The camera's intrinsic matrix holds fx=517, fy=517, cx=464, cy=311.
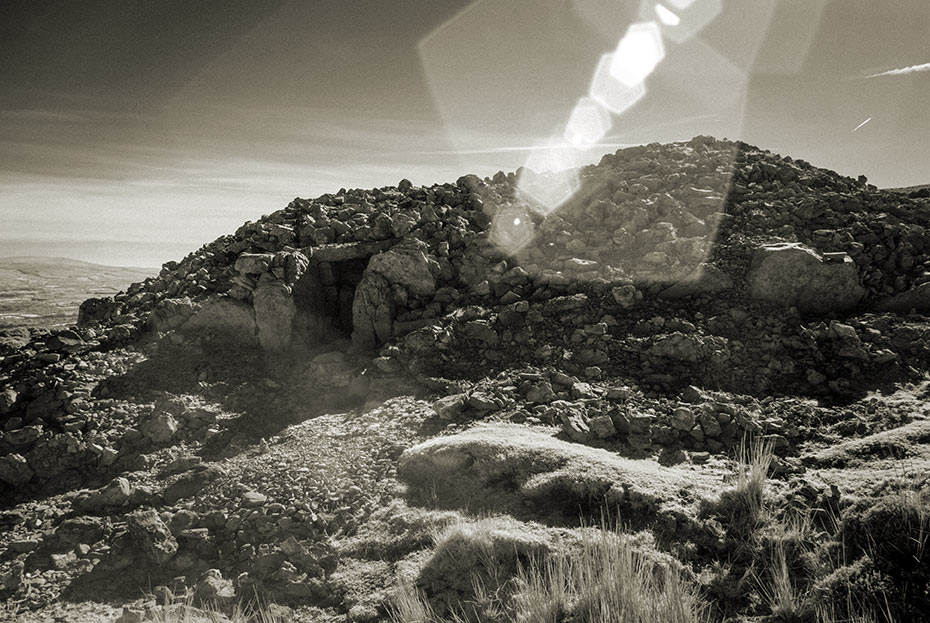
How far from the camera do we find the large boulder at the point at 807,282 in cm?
707

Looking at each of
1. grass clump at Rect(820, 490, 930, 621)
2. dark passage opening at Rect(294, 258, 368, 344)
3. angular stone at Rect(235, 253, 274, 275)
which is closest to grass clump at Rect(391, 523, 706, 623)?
grass clump at Rect(820, 490, 930, 621)

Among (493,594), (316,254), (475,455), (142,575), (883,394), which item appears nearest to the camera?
(493,594)

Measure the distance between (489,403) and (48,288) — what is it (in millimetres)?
64830

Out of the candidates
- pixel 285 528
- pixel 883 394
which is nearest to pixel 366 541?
pixel 285 528

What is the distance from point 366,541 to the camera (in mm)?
4574

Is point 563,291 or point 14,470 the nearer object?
point 14,470

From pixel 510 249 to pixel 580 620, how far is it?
6.30m

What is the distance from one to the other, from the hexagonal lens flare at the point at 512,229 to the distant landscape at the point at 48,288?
25.1m

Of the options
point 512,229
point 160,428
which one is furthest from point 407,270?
point 160,428

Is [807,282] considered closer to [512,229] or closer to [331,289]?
[512,229]

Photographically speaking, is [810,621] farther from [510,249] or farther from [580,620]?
[510,249]

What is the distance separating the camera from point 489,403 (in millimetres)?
6059

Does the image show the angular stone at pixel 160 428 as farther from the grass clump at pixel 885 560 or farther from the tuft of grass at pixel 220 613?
the grass clump at pixel 885 560

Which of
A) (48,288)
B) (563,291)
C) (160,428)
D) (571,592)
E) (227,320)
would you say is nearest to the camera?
(571,592)
